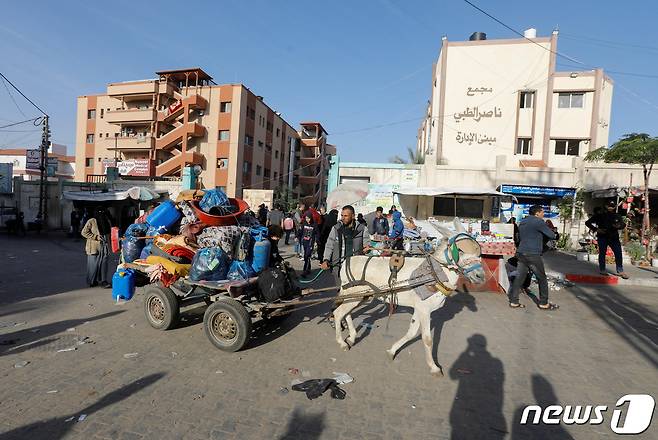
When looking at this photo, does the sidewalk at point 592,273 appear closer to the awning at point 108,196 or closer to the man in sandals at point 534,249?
the man in sandals at point 534,249

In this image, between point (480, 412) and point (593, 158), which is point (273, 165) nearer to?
point (593, 158)

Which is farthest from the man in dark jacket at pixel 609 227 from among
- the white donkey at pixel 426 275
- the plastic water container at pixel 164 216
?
the plastic water container at pixel 164 216

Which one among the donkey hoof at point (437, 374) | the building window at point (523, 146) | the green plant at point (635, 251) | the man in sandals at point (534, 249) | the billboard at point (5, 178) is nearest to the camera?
the donkey hoof at point (437, 374)

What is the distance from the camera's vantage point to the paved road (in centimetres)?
293

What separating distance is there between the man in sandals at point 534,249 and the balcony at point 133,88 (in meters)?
40.3

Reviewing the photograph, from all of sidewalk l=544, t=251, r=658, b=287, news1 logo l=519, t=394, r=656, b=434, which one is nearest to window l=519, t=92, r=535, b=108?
sidewalk l=544, t=251, r=658, b=287

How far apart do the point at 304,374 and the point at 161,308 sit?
2396mm

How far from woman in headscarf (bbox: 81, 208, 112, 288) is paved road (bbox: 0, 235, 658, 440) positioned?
1015mm

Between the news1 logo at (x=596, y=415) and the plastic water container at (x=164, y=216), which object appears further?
the plastic water container at (x=164, y=216)

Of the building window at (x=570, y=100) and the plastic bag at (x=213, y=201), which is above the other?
the building window at (x=570, y=100)

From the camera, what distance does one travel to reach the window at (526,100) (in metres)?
25.2

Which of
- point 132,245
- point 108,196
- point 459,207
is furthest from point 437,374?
point 108,196

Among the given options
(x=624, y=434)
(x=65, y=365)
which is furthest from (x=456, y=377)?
(x=65, y=365)

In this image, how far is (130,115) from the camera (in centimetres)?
3812
